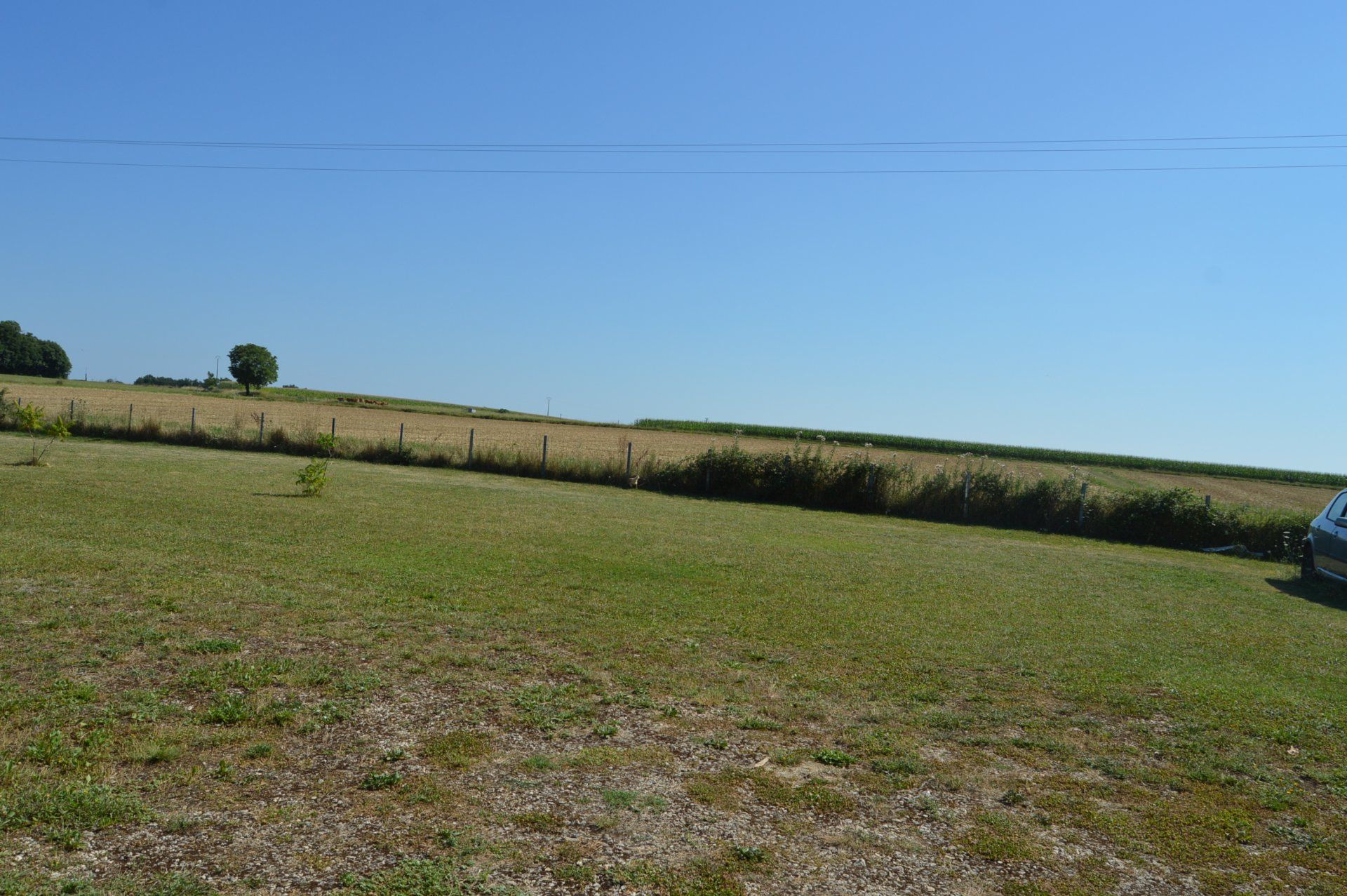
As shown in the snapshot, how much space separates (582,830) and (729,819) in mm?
725

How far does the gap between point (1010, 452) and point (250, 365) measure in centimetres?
7156

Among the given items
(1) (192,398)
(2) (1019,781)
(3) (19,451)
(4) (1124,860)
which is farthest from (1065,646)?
(1) (192,398)

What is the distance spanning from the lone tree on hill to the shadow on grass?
91.8 metres

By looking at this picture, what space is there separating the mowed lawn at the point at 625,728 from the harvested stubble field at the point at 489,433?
17.3 m

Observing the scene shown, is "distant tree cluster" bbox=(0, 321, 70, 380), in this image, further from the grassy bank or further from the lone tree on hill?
the grassy bank

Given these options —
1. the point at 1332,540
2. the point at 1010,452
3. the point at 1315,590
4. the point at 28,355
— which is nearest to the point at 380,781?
the point at 1332,540

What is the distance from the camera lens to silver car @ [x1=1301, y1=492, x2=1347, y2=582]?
14.1m

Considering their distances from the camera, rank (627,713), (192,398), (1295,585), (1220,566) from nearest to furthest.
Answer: (627,713) → (1295,585) → (1220,566) → (192,398)

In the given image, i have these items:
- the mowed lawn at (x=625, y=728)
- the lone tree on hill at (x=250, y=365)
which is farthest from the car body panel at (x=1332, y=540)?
the lone tree on hill at (x=250, y=365)

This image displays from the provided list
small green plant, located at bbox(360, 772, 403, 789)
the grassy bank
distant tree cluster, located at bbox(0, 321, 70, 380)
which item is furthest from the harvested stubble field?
distant tree cluster, located at bbox(0, 321, 70, 380)

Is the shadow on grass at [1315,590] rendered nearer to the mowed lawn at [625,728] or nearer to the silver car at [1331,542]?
the silver car at [1331,542]

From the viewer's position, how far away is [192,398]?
227 ft

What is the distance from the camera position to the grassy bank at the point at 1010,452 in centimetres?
6150

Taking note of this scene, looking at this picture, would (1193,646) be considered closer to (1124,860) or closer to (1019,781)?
(1019,781)
